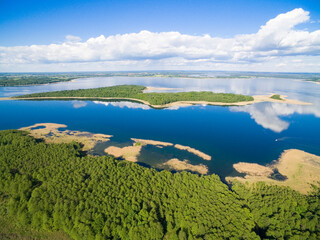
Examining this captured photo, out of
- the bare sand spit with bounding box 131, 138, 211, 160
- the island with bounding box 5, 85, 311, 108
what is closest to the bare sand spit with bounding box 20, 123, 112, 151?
the bare sand spit with bounding box 131, 138, 211, 160

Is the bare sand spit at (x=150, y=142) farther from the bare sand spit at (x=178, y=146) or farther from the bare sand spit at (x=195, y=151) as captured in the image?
the bare sand spit at (x=195, y=151)

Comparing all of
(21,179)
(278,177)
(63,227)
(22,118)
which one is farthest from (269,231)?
(22,118)

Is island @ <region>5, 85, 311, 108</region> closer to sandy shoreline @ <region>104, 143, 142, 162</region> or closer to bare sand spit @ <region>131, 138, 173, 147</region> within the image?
bare sand spit @ <region>131, 138, 173, 147</region>

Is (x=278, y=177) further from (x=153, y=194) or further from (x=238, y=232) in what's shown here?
(x=153, y=194)

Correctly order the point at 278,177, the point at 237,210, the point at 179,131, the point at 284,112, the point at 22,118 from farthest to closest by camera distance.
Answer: the point at 284,112
the point at 22,118
the point at 179,131
the point at 278,177
the point at 237,210

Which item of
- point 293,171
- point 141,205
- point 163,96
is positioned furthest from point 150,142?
point 163,96
